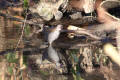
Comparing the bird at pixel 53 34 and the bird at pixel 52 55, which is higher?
the bird at pixel 53 34

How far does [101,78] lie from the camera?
2064 mm

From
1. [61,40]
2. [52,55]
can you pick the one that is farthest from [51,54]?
[61,40]

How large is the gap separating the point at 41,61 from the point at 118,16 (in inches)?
35.0

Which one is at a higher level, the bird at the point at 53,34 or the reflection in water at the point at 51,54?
the bird at the point at 53,34

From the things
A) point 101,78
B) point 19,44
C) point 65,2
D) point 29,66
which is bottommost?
point 101,78

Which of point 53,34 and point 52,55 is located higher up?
point 53,34

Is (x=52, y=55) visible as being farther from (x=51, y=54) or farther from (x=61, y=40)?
(x=61, y=40)

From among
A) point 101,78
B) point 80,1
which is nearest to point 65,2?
point 80,1

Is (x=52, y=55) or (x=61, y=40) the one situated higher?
(x=61, y=40)

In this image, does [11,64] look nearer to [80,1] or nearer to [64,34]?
[64,34]

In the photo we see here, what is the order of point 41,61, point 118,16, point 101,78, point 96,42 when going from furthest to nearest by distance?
1. point 101,78
2. point 41,61
3. point 118,16
4. point 96,42

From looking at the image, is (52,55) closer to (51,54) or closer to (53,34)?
A: (51,54)

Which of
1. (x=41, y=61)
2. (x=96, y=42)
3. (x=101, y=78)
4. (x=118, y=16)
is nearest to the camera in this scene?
A: (x=96, y=42)

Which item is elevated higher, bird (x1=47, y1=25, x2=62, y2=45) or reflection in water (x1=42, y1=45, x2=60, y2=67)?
bird (x1=47, y1=25, x2=62, y2=45)
